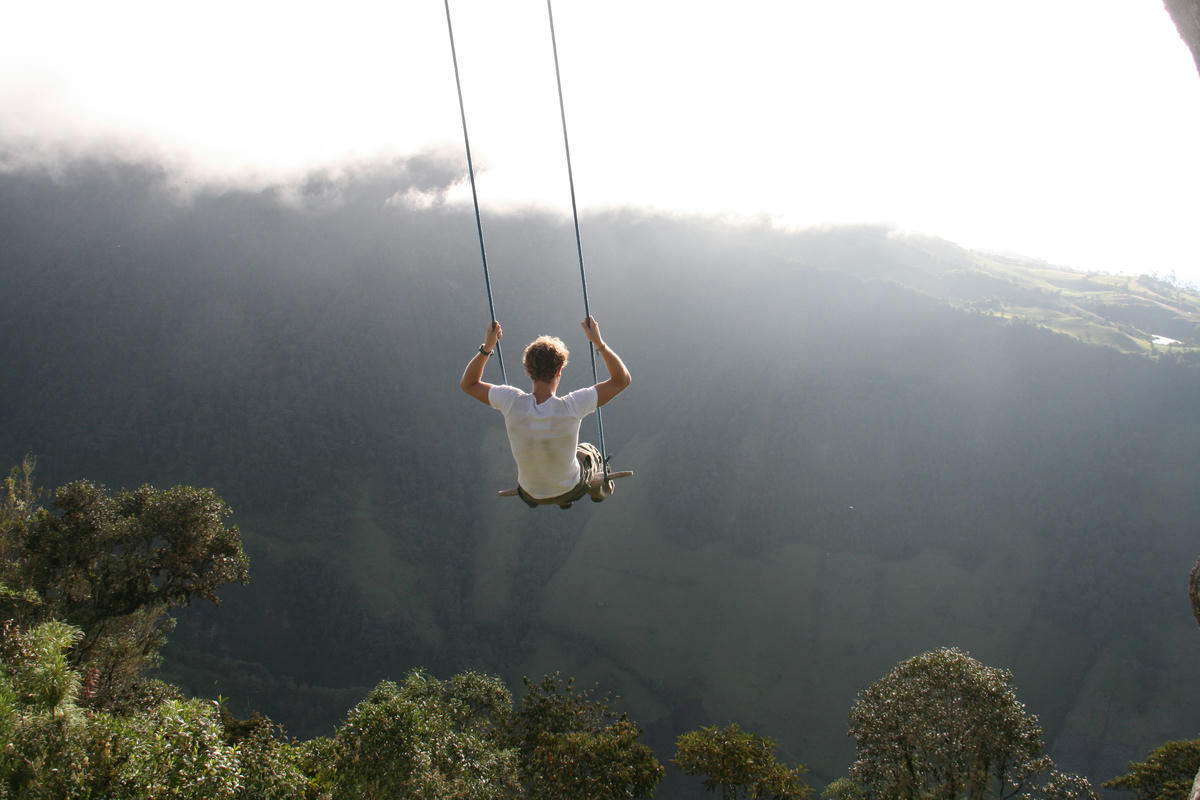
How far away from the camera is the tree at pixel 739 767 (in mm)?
21391

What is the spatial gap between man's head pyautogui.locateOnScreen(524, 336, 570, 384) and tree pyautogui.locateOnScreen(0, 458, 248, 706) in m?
21.2

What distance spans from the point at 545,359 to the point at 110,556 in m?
24.5

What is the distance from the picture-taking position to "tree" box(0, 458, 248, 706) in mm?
21078

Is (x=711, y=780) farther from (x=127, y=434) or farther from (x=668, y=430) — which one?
(x=127, y=434)

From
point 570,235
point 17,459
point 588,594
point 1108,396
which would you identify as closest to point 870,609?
point 588,594

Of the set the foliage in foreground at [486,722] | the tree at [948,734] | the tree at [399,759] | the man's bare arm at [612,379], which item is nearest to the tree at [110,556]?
the foliage in foreground at [486,722]

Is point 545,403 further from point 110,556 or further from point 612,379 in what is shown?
point 110,556

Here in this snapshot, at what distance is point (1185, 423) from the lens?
68688 millimetres

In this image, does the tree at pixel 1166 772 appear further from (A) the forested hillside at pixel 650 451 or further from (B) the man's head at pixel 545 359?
(A) the forested hillside at pixel 650 451

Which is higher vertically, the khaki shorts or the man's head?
the man's head

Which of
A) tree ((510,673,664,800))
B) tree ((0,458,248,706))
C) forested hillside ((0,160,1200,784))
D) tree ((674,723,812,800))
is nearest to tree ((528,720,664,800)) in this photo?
tree ((510,673,664,800))

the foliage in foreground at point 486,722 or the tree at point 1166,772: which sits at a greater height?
the foliage in foreground at point 486,722

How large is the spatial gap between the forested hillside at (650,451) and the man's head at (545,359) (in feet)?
195

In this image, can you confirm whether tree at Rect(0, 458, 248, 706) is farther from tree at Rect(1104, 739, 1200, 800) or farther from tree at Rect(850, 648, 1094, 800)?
tree at Rect(1104, 739, 1200, 800)
